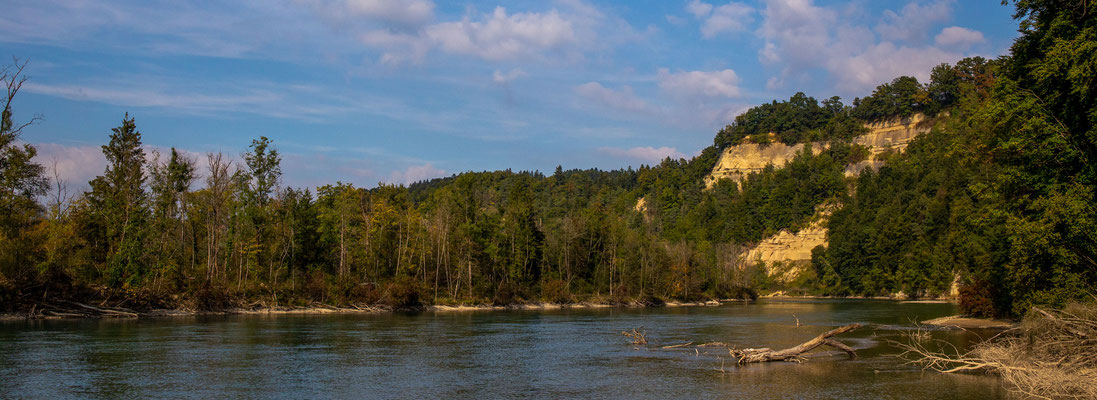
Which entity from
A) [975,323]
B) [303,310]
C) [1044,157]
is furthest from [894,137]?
[1044,157]

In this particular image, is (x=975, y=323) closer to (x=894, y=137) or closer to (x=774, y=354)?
(x=774, y=354)

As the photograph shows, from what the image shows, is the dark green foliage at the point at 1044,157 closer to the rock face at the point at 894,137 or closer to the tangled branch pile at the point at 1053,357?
the tangled branch pile at the point at 1053,357

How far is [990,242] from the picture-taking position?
50.5 meters

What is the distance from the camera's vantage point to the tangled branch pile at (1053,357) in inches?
800

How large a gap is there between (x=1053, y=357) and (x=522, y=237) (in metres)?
75.1

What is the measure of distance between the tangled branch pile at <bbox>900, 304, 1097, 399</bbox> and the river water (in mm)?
860

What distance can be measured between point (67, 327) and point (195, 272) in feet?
74.1

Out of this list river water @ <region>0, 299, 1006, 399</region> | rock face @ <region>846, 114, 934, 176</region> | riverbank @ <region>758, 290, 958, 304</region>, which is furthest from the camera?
rock face @ <region>846, 114, 934, 176</region>

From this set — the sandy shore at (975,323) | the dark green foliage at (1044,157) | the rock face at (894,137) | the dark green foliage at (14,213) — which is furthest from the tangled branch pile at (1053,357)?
the rock face at (894,137)

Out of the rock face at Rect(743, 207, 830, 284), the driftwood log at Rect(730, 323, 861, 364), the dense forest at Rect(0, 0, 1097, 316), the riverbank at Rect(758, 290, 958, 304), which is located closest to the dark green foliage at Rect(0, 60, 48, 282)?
the dense forest at Rect(0, 0, 1097, 316)

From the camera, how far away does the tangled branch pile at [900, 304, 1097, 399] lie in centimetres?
2033

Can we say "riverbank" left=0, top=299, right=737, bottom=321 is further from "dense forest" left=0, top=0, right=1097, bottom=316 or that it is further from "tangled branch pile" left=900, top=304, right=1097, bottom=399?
"tangled branch pile" left=900, top=304, right=1097, bottom=399

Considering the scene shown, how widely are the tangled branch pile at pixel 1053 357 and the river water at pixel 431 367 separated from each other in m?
0.86

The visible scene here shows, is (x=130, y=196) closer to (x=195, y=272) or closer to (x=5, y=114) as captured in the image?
(x=195, y=272)
